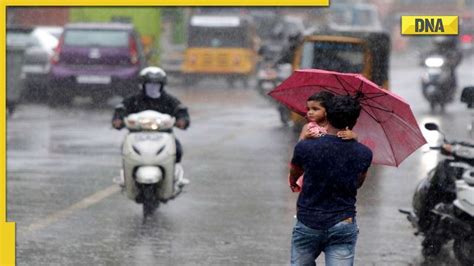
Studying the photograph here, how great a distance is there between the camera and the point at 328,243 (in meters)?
6.88

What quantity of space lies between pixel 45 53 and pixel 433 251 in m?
18.9

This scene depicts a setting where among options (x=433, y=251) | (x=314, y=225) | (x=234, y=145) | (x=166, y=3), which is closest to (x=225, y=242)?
(x=433, y=251)

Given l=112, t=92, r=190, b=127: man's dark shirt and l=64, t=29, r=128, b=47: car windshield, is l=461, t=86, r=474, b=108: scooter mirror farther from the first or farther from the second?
l=64, t=29, r=128, b=47: car windshield

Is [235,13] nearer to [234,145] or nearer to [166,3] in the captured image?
[234,145]

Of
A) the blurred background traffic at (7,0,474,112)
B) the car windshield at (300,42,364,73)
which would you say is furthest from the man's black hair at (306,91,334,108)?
the car windshield at (300,42,364,73)

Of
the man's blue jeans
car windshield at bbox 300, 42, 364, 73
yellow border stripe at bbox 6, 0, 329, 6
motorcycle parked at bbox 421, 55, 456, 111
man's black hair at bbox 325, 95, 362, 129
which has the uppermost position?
yellow border stripe at bbox 6, 0, 329, 6

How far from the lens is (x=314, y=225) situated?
22.4 ft

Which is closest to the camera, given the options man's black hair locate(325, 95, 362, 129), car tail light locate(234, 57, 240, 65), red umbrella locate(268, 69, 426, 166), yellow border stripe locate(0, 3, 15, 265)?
man's black hair locate(325, 95, 362, 129)

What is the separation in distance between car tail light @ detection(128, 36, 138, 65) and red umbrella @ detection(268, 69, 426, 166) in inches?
784

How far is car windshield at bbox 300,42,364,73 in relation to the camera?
72.5 ft

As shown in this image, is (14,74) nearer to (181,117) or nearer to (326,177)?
(181,117)

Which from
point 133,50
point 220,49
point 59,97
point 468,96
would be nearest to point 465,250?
point 468,96

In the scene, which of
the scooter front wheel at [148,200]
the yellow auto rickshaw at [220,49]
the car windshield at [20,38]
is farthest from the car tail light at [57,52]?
the scooter front wheel at [148,200]

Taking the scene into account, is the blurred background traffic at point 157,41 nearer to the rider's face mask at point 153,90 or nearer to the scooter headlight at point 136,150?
the rider's face mask at point 153,90
